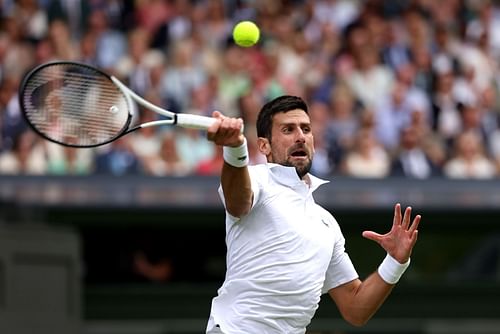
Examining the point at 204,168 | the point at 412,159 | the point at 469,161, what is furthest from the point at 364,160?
the point at 204,168

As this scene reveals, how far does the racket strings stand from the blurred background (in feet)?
15.6

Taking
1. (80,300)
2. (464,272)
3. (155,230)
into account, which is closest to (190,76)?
(155,230)

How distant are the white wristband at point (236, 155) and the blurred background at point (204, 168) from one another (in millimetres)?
5930

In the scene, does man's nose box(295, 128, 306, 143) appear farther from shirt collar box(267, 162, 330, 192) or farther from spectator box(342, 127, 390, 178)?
spectator box(342, 127, 390, 178)

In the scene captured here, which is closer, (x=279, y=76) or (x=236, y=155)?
(x=236, y=155)

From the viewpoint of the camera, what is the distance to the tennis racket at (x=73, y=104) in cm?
693

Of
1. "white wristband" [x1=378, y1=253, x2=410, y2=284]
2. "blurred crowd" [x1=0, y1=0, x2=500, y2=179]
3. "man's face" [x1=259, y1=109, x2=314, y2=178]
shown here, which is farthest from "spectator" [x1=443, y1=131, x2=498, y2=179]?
"man's face" [x1=259, y1=109, x2=314, y2=178]

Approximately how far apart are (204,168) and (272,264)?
242 inches

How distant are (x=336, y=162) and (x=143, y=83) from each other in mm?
2244

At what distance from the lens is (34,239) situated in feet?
41.5

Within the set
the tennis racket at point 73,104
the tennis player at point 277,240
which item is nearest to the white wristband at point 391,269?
the tennis player at point 277,240

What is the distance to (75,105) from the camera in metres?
7.30

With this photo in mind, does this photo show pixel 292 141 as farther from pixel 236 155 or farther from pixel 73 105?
pixel 73 105

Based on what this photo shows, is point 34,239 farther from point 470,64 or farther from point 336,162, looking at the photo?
point 470,64
